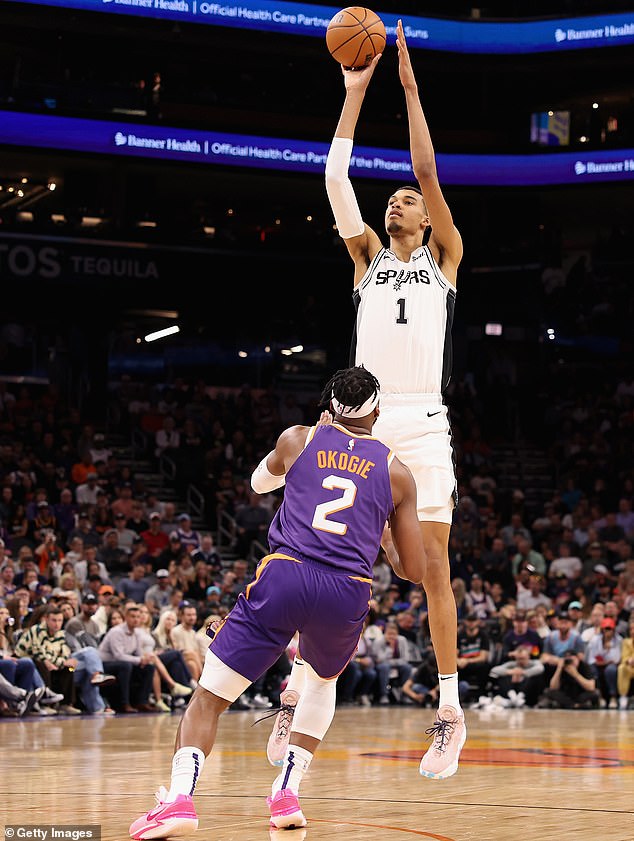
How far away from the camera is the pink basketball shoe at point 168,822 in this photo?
501 centimetres

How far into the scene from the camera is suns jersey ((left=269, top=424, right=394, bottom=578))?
5414 millimetres

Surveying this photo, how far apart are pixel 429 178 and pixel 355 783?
346 cm

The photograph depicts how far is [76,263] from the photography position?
23.9 m

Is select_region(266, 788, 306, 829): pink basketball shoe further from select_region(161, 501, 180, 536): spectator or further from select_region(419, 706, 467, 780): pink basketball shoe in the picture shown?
select_region(161, 501, 180, 536): spectator

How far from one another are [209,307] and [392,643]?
11.7 m

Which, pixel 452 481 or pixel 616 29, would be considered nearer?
pixel 452 481

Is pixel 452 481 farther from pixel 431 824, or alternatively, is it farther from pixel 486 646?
pixel 486 646

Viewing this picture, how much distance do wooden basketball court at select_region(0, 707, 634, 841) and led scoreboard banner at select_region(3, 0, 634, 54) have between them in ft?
45.1

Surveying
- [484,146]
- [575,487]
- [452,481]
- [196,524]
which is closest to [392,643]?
[196,524]

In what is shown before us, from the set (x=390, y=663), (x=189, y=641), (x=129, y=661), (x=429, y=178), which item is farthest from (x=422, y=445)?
(x=390, y=663)

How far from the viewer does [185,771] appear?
5.19 metres

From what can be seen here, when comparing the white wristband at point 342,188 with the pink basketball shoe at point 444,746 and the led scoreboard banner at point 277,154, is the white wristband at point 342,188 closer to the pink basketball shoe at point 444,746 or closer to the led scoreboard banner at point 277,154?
the pink basketball shoe at point 444,746

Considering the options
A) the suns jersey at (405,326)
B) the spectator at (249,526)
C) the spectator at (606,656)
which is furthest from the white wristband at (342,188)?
the spectator at (249,526)

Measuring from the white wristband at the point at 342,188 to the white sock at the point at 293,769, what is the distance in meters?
2.69
